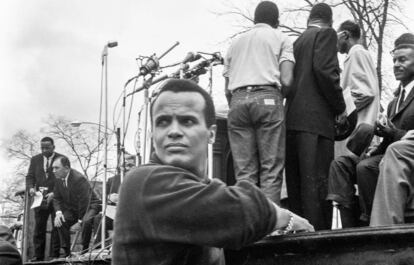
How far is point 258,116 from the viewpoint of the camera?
548cm

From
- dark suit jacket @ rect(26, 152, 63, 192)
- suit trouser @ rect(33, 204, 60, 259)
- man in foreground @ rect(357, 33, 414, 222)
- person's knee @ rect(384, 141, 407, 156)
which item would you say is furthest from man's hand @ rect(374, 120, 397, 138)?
dark suit jacket @ rect(26, 152, 63, 192)

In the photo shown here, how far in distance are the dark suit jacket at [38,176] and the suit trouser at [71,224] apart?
0.71 meters

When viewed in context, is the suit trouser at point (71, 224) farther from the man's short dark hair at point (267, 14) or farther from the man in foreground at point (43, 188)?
the man's short dark hair at point (267, 14)

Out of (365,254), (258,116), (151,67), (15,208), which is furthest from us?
(15,208)

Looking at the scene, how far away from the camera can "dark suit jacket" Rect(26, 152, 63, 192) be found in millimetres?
11648

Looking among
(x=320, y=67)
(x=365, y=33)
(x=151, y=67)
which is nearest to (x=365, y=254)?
(x=320, y=67)

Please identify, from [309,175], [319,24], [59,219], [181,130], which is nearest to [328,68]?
[319,24]

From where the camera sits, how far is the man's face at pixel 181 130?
2572 millimetres

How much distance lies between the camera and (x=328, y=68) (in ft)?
18.6

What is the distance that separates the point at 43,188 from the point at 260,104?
268 inches

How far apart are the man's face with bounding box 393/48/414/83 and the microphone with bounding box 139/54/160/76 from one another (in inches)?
127

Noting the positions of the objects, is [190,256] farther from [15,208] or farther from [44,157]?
[15,208]

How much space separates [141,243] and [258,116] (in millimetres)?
3163

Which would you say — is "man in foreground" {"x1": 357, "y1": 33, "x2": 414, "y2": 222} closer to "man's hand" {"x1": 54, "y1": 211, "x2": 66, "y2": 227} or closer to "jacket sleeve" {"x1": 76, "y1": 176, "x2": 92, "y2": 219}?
"man's hand" {"x1": 54, "y1": 211, "x2": 66, "y2": 227}
